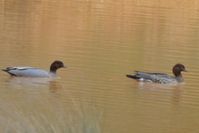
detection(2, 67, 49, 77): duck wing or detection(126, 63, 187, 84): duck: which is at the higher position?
detection(2, 67, 49, 77): duck wing

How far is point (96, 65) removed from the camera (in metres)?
18.4

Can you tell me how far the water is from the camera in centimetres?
981

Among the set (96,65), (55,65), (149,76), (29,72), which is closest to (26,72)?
(29,72)

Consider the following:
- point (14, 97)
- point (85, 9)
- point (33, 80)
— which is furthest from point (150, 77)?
point (85, 9)

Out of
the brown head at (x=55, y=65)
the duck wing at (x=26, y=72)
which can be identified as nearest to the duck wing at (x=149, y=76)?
the brown head at (x=55, y=65)

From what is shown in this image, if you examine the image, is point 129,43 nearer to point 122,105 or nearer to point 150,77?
point 150,77

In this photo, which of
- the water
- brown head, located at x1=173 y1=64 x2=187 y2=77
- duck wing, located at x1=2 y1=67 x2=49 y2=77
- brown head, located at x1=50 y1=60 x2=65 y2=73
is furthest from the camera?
brown head, located at x1=173 y1=64 x2=187 y2=77

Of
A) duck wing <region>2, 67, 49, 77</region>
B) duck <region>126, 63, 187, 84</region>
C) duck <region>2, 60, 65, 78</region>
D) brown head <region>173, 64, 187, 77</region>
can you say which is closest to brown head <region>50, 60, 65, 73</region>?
duck <region>2, 60, 65, 78</region>

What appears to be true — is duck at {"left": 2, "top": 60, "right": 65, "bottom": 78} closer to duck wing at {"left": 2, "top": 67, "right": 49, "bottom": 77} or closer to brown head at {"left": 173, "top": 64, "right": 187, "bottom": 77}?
duck wing at {"left": 2, "top": 67, "right": 49, "bottom": 77}

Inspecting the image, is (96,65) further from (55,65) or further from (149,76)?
(149,76)

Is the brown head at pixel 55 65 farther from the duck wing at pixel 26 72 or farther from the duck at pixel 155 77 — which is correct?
the duck at pixel 155 77

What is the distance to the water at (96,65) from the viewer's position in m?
9.81

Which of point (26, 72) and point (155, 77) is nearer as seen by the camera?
point (26, 72)

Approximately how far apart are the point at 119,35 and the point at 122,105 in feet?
35.6
